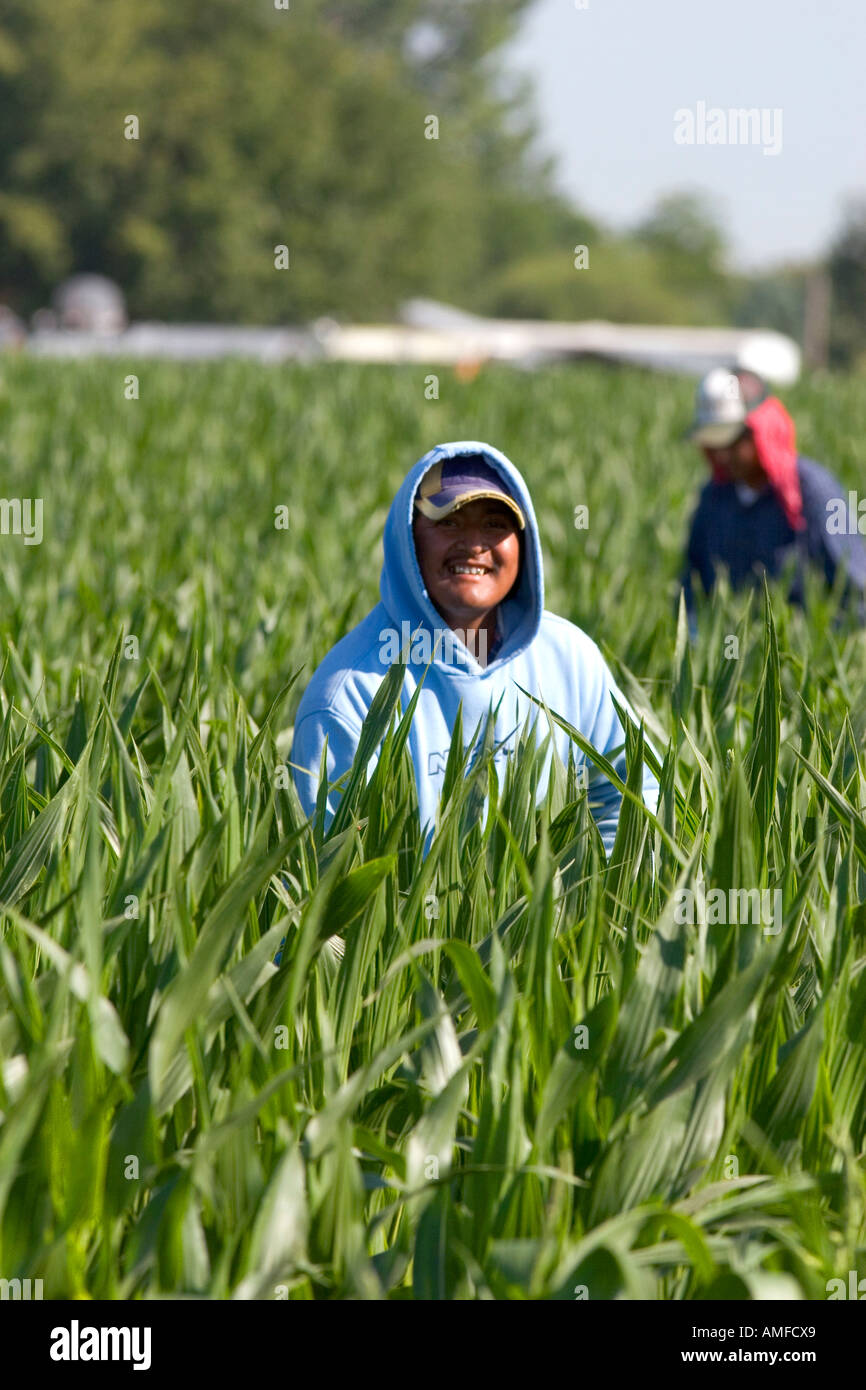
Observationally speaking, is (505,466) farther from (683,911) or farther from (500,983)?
(500,983)

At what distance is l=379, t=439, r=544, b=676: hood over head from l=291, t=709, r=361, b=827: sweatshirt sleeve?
20cm

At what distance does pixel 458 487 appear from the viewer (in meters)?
2.74

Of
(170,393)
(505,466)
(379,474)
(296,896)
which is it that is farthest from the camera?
(170,393)

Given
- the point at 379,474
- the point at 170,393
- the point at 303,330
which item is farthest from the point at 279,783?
the point at 303,330

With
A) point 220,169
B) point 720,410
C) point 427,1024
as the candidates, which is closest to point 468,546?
point 427,1024

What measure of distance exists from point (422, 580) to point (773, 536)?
2743 mm

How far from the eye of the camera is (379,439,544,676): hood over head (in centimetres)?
277

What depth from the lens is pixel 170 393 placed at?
1504 centimetres

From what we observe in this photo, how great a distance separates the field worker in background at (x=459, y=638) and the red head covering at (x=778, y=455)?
2431 mm

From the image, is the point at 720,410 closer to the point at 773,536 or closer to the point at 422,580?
the point at 773,536

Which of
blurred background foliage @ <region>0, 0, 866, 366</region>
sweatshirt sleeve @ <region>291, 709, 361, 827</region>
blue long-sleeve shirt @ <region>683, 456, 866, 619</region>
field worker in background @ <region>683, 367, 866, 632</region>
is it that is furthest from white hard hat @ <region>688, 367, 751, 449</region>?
blurred background foliage @ <region>0, 0, 866, 366</region>

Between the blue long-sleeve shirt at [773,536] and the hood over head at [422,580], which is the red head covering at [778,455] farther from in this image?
the hood over head at [422,580]

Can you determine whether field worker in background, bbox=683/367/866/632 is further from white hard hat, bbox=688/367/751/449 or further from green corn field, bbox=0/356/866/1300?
green corn field, bbox=0/356/866/1300
